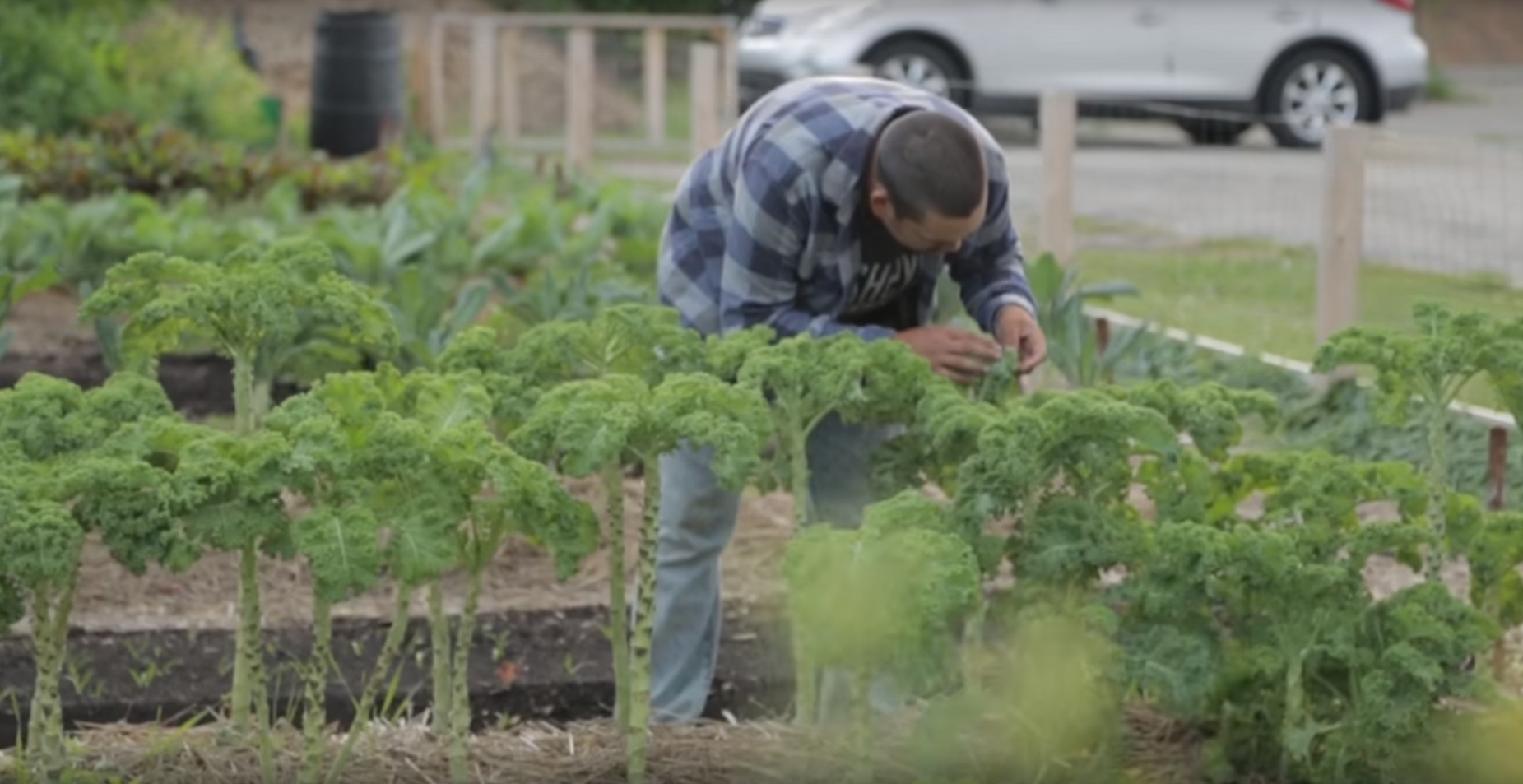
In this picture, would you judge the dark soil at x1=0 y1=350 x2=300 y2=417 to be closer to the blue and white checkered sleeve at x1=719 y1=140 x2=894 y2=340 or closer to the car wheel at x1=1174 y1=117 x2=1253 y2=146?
the blue and white checkered sleeve at x1=719 y1=140 x2=894 y2=340

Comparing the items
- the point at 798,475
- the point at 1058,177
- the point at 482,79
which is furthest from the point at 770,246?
the point at 482,79

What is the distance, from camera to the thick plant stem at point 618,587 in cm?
432

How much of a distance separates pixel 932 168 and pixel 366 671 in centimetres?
180

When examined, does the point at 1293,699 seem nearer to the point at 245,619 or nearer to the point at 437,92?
the point at 245,619

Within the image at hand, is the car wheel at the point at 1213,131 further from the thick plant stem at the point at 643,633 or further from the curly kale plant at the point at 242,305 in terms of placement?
the thick plant stem at the point at 643,633

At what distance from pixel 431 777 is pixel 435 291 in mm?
3607

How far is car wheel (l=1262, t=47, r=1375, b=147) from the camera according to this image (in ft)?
64.2

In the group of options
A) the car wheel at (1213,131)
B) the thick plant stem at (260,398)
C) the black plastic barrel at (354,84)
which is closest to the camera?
the thick plant stem at (260,398)

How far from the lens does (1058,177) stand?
→ 9.63m

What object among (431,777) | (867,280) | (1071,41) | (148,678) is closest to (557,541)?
(431,777)

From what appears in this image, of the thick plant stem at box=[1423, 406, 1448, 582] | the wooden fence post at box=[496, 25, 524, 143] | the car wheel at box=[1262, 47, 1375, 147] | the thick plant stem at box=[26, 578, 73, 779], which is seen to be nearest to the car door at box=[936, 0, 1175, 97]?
the car wheel at box=[1262, 47, 1375, 147]

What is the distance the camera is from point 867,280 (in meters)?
5.11

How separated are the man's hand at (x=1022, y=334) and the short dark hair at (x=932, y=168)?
497 millimetres

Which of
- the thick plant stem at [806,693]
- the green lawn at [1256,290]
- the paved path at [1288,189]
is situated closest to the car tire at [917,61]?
the paved path at [1288,189]
